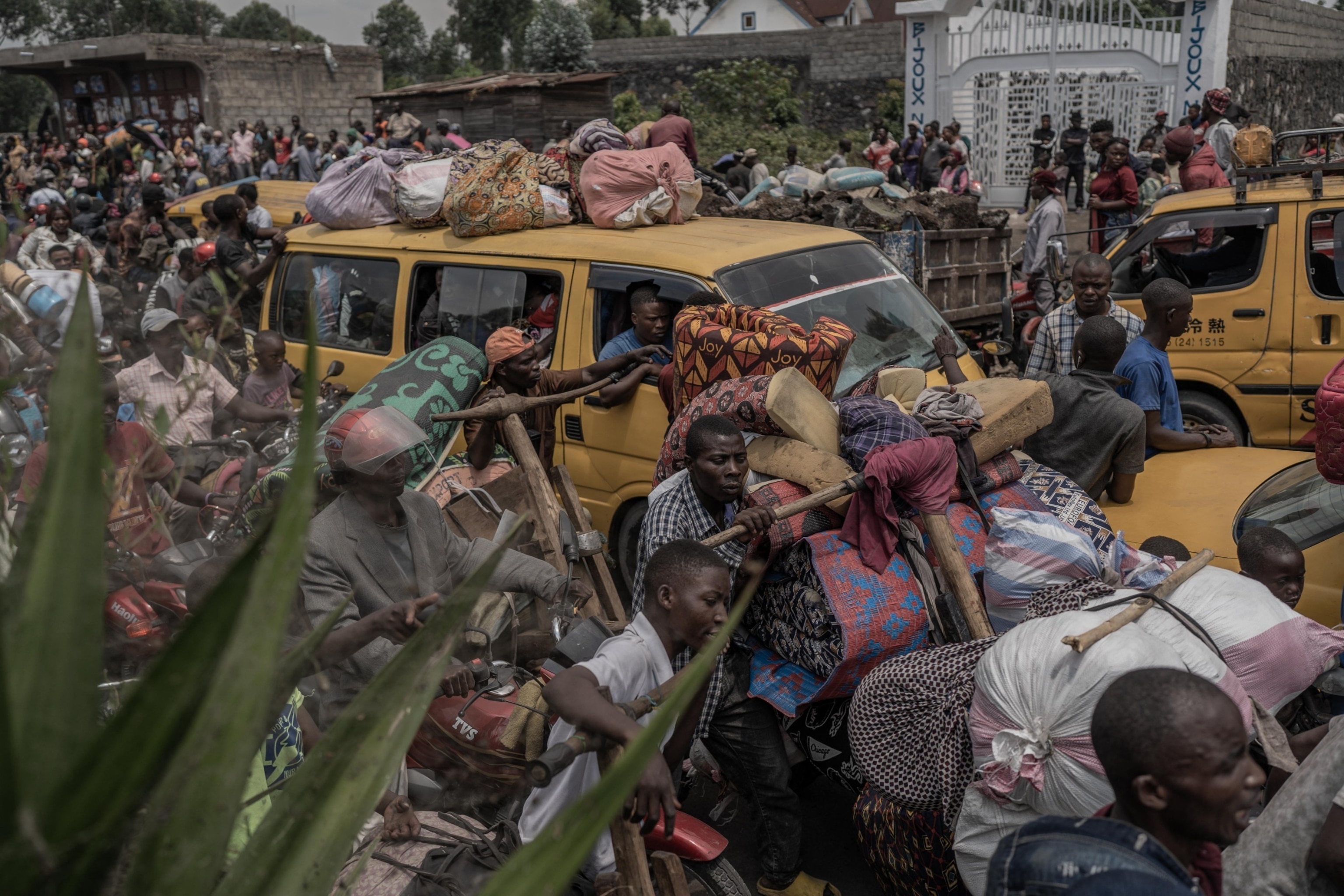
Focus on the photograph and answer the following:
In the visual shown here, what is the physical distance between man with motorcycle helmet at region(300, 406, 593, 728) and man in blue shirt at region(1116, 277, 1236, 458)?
254 cm

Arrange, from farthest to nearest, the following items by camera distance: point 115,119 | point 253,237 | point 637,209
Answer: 1. point 115,119
2. point 253,237
3. point 637,209

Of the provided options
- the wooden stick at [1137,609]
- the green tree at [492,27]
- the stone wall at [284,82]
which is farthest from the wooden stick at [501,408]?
the green tree at [492,27]

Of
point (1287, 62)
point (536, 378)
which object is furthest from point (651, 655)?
point (1287, 62)

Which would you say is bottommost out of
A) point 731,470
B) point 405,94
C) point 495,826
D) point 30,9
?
point 495,826

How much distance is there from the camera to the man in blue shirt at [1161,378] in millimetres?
4531

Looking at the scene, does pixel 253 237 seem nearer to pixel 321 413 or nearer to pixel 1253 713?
pixel 321 413

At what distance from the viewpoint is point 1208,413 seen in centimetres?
665

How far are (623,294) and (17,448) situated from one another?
2.95m

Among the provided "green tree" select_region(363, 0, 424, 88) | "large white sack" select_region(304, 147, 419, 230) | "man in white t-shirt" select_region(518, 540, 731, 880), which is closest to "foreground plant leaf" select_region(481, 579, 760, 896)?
"man in white t-shirt" select_region(518, 540, 731, 880)

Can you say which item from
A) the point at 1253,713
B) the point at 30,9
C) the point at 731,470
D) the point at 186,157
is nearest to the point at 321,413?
the point at 731,470

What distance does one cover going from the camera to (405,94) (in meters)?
20.8

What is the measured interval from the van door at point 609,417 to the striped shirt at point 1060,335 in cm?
195

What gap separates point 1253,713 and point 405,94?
2064cm

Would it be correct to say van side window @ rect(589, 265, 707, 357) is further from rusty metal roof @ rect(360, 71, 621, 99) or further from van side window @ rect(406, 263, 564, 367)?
rusty metal roof @ rect(360, 71, 621, 99)
